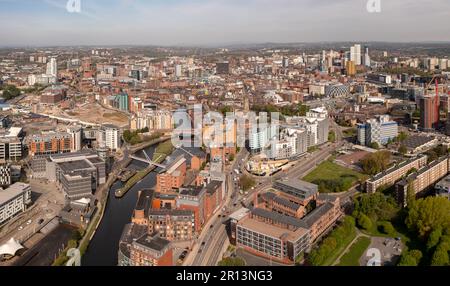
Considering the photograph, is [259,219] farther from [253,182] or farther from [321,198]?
[253,182]

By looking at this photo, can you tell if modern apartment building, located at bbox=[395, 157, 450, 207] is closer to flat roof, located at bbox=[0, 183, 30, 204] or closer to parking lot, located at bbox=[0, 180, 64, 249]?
parking lot, located at bbox=[0, 180, 64, 249]

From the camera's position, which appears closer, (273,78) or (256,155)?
(256,155)

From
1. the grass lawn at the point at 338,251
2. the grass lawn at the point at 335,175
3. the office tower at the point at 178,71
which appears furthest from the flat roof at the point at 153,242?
the office tower at the point at 178,71

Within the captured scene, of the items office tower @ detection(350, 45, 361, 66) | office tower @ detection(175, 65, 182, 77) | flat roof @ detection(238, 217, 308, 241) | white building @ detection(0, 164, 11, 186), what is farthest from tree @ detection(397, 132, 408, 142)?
office tower @ detection(350, 45, 361, 66)

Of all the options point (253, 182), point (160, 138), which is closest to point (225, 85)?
point (160, 138)

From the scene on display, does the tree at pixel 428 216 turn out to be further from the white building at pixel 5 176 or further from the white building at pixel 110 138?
the white building at pixel 110 138

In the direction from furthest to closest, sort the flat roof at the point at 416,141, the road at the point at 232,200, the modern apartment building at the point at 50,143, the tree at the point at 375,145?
the tree at the point at 375,145
the flat roof at the point at 416,141
the modern apartment building at the point at 50,143
the road at the point at 232,200


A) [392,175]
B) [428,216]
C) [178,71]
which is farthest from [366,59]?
[428,216]
